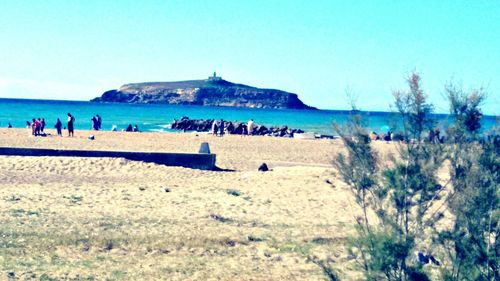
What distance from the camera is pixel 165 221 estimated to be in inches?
479

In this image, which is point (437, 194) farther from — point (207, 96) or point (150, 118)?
point (207, 96)

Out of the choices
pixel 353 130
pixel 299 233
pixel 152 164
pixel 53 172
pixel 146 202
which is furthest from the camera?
pixel 152 164

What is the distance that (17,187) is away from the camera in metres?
15.3

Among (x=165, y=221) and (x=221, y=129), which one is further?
(x=221, y=129)

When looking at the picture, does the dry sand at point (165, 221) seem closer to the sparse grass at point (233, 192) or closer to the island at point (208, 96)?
the sparse grass at point (233, 192)

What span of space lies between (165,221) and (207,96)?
6582 inches

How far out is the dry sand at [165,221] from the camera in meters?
9.33

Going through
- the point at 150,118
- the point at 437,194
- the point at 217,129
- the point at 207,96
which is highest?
the point at 437,194

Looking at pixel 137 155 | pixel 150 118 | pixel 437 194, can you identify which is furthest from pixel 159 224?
pixel 150 118

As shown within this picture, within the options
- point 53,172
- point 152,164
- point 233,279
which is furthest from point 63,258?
point 152,164

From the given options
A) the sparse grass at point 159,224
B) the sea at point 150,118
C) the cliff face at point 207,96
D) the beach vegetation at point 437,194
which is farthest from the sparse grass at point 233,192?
the cliff face at point 207,96

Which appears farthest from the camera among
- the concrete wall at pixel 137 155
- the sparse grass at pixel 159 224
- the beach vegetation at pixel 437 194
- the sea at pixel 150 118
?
the concrete wall at pixel 137 155

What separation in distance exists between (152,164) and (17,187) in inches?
197

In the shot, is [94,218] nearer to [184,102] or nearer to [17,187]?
[17,187]
